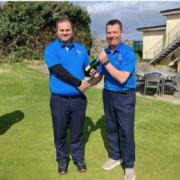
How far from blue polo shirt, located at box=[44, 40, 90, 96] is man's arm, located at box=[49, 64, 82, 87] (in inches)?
2.7

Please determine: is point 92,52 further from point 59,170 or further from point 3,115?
point 59,170

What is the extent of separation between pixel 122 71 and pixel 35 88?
7.41 meters

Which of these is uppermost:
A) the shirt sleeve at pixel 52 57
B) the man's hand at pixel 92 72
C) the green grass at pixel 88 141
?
the shirt sleeve at pixel 52 57

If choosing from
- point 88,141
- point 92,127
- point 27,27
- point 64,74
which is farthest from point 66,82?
point 27,27

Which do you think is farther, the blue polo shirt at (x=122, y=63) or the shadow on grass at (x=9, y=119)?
the shadow on grass at (x=9, y=119)

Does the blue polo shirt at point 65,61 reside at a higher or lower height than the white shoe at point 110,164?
higher

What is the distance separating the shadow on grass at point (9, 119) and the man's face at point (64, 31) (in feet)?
10.2

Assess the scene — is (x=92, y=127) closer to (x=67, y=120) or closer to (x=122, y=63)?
(x=67, y=120)

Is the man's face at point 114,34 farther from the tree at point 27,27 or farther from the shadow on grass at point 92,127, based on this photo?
the tree at point 27,27

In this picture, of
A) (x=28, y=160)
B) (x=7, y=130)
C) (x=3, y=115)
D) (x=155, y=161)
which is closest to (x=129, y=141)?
(x=155, y=161)

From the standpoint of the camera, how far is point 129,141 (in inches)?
167

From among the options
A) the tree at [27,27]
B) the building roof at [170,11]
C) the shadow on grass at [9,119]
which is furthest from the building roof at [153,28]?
the shadow on grass at [9,119]

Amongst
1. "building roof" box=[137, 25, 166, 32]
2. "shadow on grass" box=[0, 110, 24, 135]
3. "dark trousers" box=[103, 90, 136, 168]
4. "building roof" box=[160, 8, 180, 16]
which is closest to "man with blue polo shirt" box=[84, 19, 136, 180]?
"dark trousers" box=[103, 90, 136, 168]

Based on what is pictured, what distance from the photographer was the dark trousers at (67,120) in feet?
13.5
